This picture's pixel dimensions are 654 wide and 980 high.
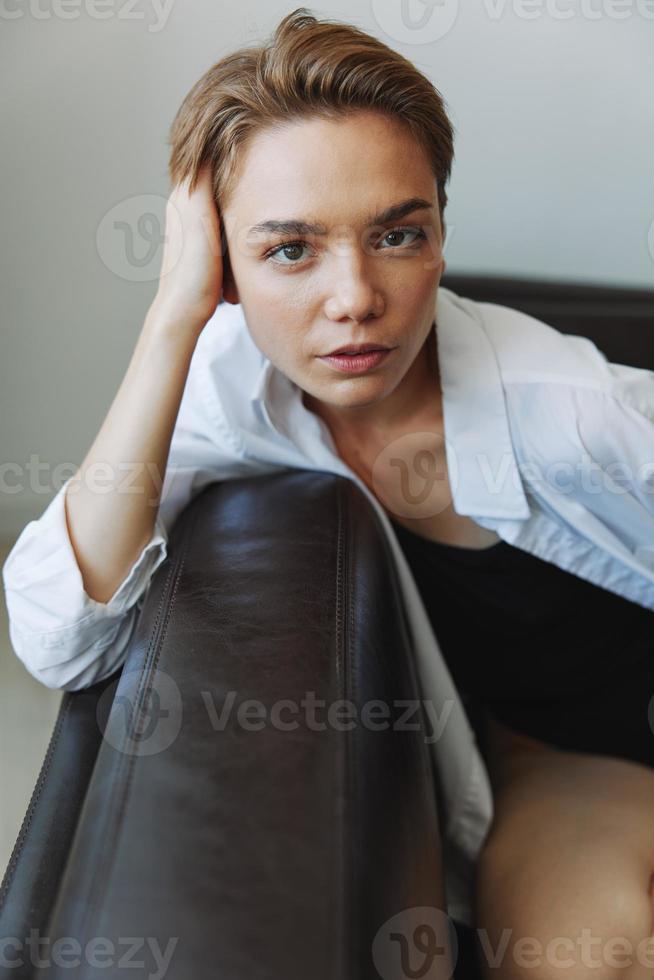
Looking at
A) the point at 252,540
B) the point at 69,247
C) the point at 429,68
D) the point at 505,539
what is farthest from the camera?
the point at 69,247

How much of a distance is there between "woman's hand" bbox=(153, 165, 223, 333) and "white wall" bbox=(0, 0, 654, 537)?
500 mm

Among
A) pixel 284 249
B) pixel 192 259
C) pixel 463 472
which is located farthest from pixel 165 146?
pixel 463 472

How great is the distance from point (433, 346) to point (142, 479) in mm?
426

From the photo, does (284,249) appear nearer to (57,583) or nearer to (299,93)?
(299,93)

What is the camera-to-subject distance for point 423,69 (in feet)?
4.94

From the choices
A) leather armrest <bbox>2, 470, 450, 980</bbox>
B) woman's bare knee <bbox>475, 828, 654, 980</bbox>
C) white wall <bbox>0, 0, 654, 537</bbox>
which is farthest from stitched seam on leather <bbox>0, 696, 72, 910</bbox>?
white wall <bbox>0, 0, 654, 537</bbox>

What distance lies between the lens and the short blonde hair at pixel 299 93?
102 centimetres

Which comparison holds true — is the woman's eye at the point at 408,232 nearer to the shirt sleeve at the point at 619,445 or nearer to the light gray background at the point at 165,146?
the shirt sleeve at the point at 619,445

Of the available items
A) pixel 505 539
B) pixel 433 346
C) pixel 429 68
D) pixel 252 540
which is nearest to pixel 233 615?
pixel 252 540

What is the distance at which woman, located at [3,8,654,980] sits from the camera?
1.03 meters

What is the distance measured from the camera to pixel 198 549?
1064 millimetres

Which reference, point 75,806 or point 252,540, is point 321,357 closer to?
point 252,540

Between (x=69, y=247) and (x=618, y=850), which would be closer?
(x=618, y=850)

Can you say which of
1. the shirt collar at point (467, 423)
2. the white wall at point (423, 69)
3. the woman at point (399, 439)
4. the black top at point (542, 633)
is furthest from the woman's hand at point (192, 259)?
the white wall at point (423, 69)
